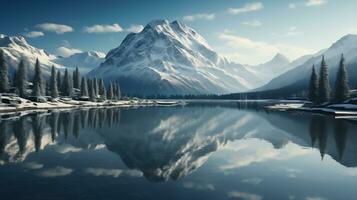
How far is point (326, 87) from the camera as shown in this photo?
12456 cm

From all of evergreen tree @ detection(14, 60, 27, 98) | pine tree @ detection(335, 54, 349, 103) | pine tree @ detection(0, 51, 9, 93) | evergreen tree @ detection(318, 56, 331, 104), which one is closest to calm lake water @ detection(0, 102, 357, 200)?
pine tree @ detection(335, 54, 349, 103)

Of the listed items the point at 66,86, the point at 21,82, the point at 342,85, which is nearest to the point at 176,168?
the point at 342,85

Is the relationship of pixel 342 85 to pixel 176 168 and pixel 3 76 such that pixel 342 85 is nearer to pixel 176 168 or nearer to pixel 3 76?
pixel 176 168

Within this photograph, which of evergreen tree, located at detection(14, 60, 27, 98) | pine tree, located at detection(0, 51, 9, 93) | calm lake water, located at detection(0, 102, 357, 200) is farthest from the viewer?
evergreen tree, located at detection(14, 60, 27, 98)

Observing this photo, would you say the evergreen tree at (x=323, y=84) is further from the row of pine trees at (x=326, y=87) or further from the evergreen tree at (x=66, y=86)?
the evergreen tree at (x=66, y=86)

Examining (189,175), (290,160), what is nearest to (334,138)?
(290,160)

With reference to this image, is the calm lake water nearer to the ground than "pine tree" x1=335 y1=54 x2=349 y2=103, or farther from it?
nearer to the ground

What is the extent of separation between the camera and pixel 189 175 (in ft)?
85.4

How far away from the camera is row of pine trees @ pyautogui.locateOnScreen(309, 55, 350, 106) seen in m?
115

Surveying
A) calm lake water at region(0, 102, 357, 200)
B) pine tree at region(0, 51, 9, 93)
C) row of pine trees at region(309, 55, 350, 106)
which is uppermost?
pine tree at region(0, 51, 9, 93)

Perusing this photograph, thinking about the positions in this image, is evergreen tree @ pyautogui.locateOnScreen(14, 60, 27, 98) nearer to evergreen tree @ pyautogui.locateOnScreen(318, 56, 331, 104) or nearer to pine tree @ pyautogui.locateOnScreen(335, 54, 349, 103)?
evergreen tree @ pyautogui.locateOnScreen(318, 56, 331, 104)

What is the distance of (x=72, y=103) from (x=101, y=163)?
5778 inches

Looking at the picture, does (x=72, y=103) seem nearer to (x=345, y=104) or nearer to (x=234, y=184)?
(x=345, y=104)

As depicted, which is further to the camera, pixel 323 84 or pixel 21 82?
pixel 21 82
